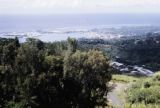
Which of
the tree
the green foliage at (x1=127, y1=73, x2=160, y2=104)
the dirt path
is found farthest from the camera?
the dirt path

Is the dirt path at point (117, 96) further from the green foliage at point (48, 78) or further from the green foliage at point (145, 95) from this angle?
the green foliage at point (48, 78)

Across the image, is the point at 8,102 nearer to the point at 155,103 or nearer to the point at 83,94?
the point at 83,94

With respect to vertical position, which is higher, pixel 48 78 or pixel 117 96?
pixel 48 78

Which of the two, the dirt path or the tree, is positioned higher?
the tree

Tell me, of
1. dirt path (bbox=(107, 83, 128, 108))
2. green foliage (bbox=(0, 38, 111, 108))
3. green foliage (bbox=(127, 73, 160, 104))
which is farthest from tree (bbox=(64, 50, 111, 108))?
green foliage (bbox=(127, 73, 160, 104))

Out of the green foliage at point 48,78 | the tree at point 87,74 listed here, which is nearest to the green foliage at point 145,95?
the green foliage at point 48,78

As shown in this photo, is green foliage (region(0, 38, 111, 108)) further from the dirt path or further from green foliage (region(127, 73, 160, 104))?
green foliage (region(127, 73, 160, 104))

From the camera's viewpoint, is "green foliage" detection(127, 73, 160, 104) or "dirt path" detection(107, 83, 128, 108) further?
"dirt path" detection(107, 83, 128, 108)

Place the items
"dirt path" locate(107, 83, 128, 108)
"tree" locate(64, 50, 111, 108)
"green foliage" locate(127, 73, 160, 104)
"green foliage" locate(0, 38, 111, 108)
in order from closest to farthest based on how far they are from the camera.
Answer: "green foliage" locate(0, 38, 111, 108) < "tree" locate(64, 50, 111, 108) < "green foliage" locate(127, 73, 160, 104) < "dirt path" locate(107, 83, 128, 108)

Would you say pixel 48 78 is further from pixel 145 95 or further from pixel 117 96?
pixel 117 96

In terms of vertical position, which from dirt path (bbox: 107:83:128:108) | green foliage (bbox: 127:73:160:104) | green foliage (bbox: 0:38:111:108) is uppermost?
green foliage (bbox: 0:38:111:108)

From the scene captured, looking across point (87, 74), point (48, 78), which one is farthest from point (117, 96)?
point (48, 78)

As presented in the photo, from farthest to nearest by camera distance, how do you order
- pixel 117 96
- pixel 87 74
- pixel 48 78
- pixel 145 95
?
pixel 117 96 < pixel 145 95 < pixel 87 74 < pixel 48 78
